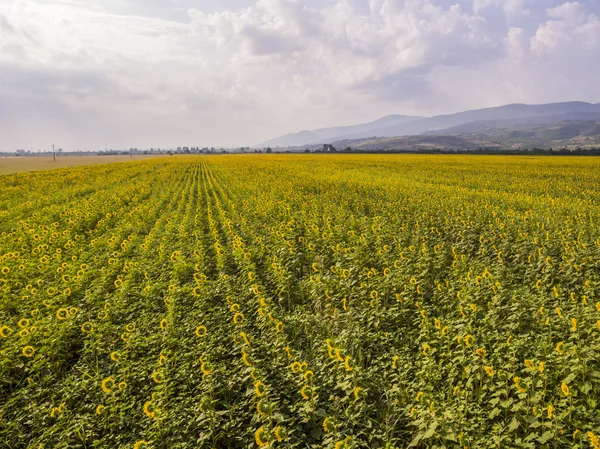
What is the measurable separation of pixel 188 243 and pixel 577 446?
9.69m

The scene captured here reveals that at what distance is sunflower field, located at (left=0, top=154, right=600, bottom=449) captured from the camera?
12.0ft

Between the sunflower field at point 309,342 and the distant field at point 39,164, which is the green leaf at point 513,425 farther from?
the distant field at point 39,164

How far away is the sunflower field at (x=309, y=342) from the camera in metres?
3.67

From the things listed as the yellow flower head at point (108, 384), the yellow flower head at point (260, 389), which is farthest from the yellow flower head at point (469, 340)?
the yellow flower head at point (108, 384)

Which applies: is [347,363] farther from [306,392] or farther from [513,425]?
[513,425]

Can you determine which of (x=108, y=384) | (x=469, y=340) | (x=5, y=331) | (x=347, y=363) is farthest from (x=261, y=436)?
(x=5, y=331)

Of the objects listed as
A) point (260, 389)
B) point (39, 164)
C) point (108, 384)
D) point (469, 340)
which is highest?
point (39, 164)

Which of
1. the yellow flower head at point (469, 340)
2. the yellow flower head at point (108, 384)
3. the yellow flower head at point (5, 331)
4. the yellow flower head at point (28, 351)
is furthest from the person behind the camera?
the yellow flower head at point (5, 331)

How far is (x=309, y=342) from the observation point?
18.0 ft

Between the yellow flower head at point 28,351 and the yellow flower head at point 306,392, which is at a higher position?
the yellow flower head at point 28,351

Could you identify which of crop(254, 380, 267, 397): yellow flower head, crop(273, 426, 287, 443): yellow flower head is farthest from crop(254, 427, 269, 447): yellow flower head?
crop(254, 380, 267, 397): yellow flower head

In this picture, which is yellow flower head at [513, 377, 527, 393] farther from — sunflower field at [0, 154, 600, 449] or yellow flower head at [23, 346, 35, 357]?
yellow flower head at [23, 346, 35, 357]

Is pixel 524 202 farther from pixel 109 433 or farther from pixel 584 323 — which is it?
pixel 109 433

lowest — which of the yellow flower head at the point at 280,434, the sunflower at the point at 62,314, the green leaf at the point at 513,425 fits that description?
the green leaf at the point at 513,425
